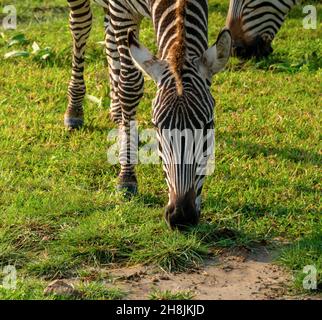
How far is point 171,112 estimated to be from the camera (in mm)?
7262

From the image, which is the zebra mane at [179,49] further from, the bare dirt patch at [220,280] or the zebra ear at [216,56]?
the bare dirt patch at [220,280]

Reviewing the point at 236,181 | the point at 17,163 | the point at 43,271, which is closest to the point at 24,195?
the point at 17,163

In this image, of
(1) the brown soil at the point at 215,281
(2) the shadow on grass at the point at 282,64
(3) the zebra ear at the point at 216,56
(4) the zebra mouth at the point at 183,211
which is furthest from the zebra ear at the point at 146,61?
(2) the shadow on grass at the point at 282,64

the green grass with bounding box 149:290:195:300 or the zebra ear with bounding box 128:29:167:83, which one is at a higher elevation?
the zebra ear with bounding box 128:29:167:83

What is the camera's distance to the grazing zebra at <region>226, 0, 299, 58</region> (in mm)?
10820

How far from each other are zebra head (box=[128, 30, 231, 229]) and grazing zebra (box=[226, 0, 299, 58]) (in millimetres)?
3442

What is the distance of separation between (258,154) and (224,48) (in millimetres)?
2551

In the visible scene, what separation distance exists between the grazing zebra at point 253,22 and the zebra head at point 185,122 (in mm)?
3442

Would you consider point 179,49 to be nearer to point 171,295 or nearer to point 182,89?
point 182,89

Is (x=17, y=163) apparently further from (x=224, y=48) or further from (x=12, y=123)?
(x=224, y=48)

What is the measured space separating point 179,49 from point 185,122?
0.63m

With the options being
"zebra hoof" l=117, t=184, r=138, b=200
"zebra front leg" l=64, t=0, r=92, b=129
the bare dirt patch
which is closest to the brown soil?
the bare dirt patch

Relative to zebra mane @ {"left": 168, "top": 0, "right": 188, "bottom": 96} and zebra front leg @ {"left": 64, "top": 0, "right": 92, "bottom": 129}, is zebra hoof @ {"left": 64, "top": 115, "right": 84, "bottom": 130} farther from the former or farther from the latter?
zebra mane @ {"left": 168, "top": 0, "right": 188, "bottom": 96}

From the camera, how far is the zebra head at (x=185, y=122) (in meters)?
7.27
